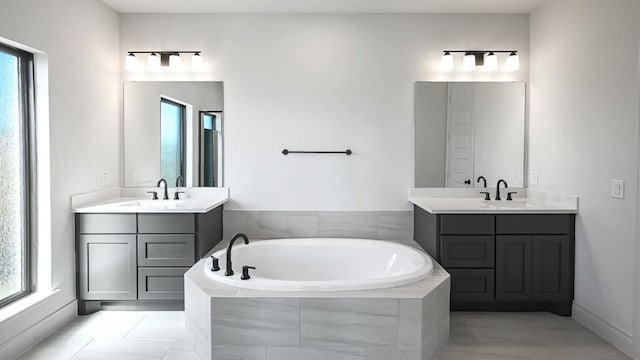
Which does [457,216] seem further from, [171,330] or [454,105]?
[171,330]

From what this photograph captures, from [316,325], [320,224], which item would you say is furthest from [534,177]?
[316,325]

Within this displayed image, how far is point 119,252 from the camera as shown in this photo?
332 cm

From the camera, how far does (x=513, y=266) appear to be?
10.8 feet

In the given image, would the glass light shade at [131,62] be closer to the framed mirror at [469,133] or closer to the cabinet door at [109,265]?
the cabinet door at [109,265]

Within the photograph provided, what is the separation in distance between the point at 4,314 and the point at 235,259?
1383mm

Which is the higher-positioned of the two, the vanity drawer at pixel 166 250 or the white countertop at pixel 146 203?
the white countertop at pixel 146 203

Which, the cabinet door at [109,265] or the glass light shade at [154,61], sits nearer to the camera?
the cabinet door at [109,265]

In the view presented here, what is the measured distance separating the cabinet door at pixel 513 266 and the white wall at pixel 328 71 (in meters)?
1.00

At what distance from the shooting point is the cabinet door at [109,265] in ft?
10.9

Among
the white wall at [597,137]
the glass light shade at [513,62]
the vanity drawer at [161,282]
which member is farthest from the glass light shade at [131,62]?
the white wall at [597,137]

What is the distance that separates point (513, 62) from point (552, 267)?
170cm

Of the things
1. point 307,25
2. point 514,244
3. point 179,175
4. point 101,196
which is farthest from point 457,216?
point 101,196

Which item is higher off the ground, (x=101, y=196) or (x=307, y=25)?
(x=307, y=25)

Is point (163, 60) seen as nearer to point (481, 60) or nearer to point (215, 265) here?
point (215, 265)
